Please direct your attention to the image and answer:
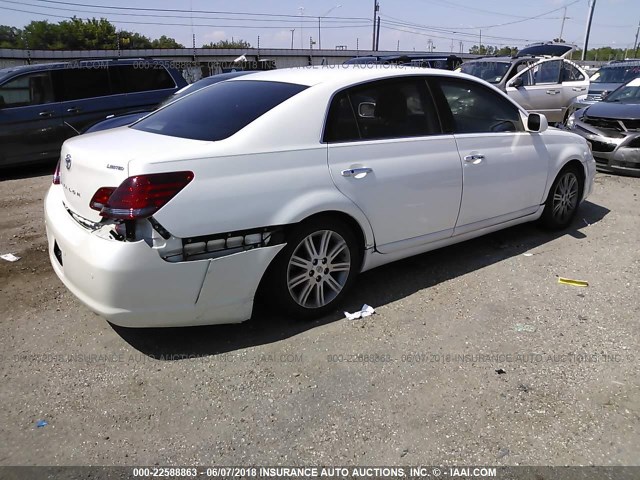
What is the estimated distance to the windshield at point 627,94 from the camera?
30.1ft

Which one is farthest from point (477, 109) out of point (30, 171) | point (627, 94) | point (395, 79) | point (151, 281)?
point (30, 171)

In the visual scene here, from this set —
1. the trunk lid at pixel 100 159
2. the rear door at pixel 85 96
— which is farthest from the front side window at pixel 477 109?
the rear door at pixel 85 96

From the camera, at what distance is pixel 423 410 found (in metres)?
2.76

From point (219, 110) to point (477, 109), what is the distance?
226 cm

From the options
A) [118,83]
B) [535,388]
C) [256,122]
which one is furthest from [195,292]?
[118,83]

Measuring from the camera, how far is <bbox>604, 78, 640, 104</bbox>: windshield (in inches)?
361

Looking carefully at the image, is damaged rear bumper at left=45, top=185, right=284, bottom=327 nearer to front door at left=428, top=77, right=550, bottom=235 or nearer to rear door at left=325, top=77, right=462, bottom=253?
rear door at left=325, top=77, right=462, bottom=253

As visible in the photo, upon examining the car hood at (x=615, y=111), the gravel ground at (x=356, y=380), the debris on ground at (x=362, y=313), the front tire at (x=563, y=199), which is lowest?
the gravel ground at (x=356, y=380)

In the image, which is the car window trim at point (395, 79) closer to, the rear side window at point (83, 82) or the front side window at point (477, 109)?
the front side window at point (477, 109)

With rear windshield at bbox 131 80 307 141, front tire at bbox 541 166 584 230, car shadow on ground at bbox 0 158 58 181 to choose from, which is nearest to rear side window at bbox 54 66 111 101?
car shadow on ground at bbox 0 158 58 181

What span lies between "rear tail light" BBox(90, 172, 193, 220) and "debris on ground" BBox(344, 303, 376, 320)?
59.6 inches

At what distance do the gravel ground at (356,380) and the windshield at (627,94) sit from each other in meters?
6.14

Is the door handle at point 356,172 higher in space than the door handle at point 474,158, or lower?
higher

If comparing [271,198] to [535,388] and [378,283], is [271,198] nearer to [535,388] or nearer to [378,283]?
[378,283]
